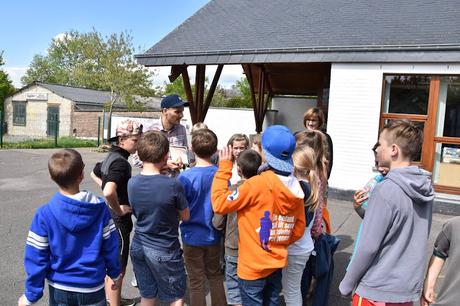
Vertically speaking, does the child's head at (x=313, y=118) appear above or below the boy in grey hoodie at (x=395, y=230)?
above

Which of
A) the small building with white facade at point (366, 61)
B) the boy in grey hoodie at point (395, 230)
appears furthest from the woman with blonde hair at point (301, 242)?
the small building with white facade at point (366, 61)

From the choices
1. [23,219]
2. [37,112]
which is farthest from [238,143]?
[37,112]

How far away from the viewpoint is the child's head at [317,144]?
3.32 m

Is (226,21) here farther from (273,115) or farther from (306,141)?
(306,141)

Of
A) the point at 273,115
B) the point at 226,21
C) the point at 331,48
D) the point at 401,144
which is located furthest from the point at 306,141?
the point at 273,115

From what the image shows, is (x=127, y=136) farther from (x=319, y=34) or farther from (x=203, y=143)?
(x=319, y=34)

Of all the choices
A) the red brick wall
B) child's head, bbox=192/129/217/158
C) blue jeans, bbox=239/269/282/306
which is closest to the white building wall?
child's head, bbox=192/129/217/158

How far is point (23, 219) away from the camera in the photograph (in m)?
6.35

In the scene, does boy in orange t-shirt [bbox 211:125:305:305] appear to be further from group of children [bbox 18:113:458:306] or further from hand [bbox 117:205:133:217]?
hand [bbox 117:205:133:217]

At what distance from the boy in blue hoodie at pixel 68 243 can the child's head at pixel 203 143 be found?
0.89 m

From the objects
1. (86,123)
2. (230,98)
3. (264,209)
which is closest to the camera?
(264,209)

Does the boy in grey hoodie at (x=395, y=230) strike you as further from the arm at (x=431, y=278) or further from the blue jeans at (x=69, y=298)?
the blue jeans at (x=69, y=298)

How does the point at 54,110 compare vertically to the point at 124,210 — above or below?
above

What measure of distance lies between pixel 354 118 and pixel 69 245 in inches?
299
